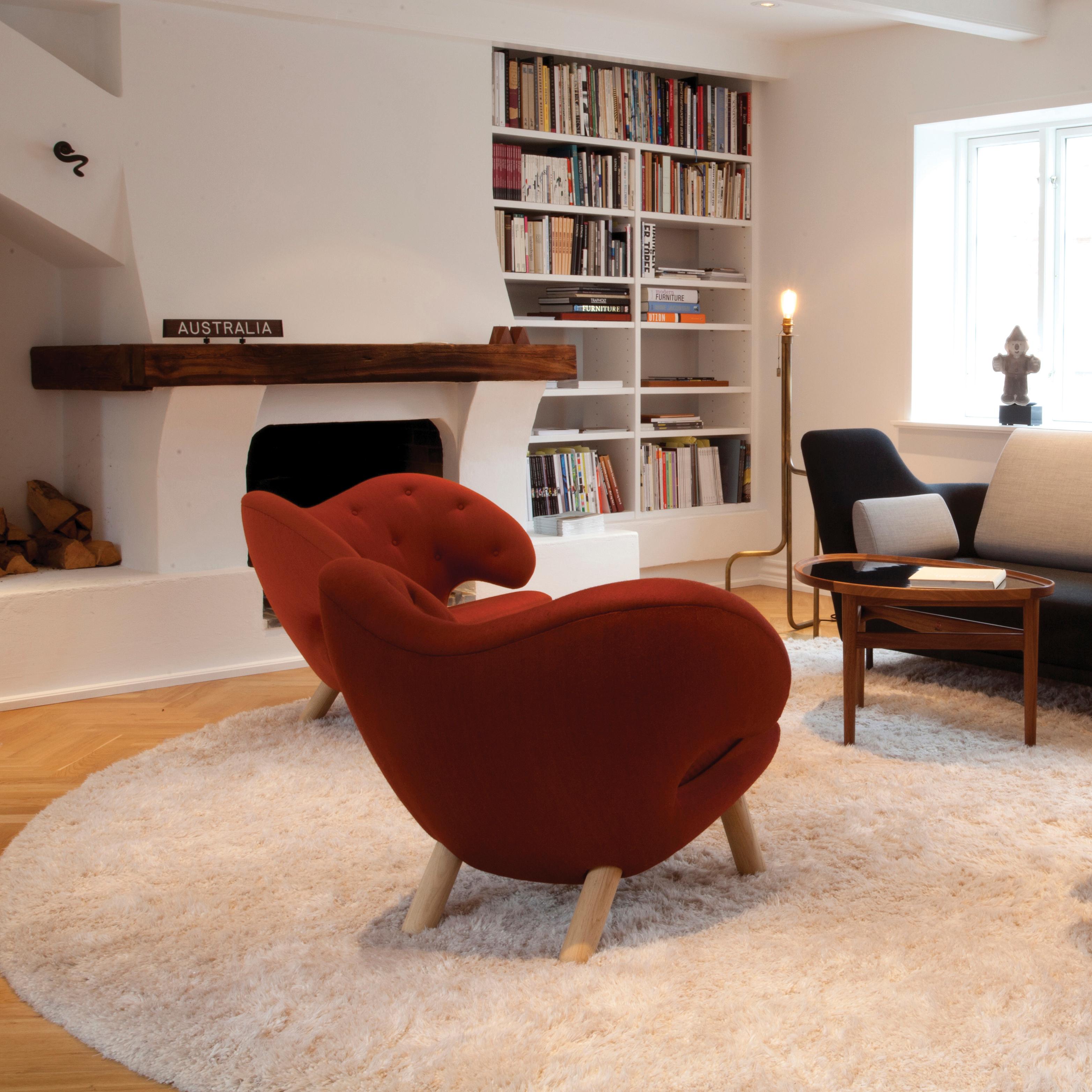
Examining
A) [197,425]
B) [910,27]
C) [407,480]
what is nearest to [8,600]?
[197,425]

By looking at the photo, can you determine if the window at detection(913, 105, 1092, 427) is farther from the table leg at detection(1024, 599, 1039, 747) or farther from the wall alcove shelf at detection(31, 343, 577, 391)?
the table leg at detection(1024, 599, 1039, 747)

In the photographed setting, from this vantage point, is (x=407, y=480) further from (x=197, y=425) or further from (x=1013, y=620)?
(x=1013, y=620)

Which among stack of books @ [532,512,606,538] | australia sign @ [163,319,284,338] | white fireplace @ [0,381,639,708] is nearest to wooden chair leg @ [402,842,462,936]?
white fireplace @ [0,381,639,708]

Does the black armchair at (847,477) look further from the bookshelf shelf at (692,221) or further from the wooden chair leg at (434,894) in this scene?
the wooden chair leg at (434,894)

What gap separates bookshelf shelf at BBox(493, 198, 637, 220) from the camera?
557 cm

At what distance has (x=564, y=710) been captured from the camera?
2152mm

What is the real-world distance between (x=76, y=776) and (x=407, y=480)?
Result: 138 centimetres

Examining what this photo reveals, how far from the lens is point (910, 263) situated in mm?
5863

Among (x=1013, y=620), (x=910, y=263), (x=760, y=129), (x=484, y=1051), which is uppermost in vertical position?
(x=760, y=129)

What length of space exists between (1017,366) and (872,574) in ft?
7.00

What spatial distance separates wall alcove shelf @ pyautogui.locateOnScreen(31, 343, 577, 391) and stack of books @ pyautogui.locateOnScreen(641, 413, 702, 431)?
108 centimetres

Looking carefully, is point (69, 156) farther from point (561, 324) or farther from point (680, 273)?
point (680, 273)

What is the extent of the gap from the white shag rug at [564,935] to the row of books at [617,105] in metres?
3.30

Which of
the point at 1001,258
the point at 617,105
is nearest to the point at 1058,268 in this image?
the point at 1001,258
